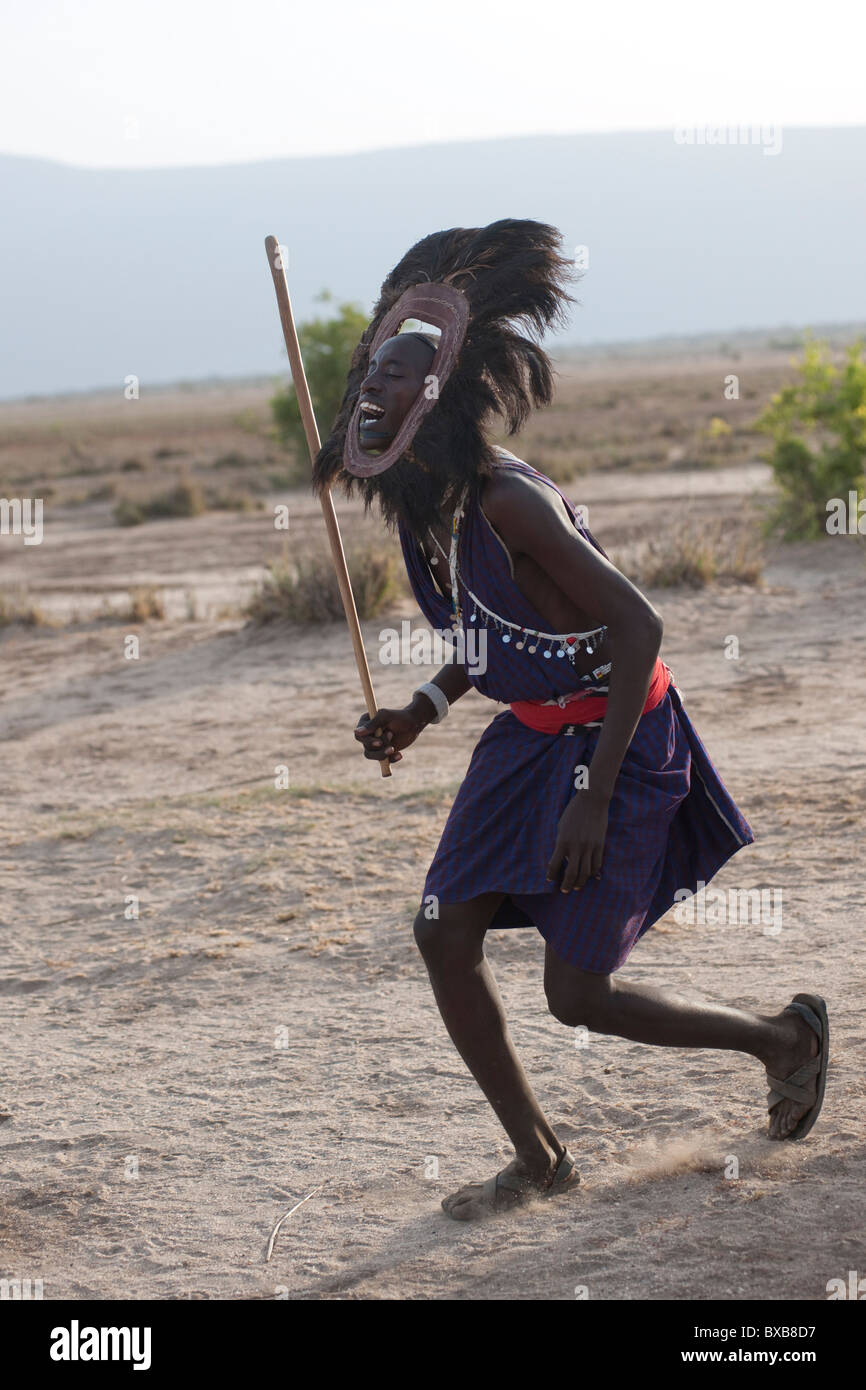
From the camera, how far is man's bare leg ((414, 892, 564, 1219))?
9.20 ft

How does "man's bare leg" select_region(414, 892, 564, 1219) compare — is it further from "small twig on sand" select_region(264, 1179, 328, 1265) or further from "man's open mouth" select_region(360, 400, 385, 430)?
"man's open mouth" select_region(360, 400, 385, 430)

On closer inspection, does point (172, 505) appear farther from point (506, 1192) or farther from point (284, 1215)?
point (506, 1192)

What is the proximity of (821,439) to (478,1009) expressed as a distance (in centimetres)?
1056

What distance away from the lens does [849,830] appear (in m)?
5.38

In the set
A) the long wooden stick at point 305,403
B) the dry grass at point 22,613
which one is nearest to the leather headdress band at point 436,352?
the long wooden stick at point 305,403

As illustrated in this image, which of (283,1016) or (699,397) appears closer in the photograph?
(283,1016)

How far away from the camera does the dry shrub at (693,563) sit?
33.8ft

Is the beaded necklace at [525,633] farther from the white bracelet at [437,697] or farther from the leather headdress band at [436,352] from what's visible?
the white bracelet at [437,697]

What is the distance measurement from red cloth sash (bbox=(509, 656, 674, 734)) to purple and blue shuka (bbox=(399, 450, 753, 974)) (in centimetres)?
2

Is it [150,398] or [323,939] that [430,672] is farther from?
[150,398]

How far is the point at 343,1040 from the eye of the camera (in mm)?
4078
